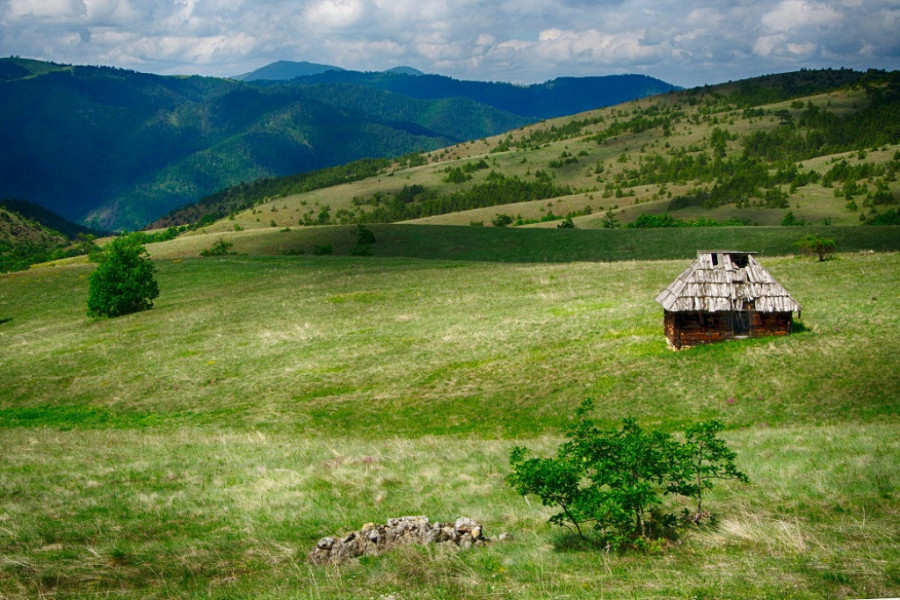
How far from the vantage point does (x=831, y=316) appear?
39.5 meters

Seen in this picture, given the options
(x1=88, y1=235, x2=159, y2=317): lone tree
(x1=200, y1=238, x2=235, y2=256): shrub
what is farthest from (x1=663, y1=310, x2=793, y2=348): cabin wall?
(x1=200, y1=238, x2=235, y2=256): shrub

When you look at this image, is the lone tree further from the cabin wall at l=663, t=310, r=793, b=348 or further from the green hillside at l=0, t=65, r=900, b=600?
the cabin wall at l=663, t=310, r=793, b=348

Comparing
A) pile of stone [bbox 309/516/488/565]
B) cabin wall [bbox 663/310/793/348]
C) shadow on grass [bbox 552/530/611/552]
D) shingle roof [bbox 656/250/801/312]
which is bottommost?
cabin wall [bbox 663/310/793/348]

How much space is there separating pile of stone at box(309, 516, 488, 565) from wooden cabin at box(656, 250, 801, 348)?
2659 cm

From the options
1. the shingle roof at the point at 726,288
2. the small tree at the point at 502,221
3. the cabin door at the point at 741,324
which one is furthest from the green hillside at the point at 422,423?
the small tree at the point at 502,221

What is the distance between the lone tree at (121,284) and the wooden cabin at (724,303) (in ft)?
175

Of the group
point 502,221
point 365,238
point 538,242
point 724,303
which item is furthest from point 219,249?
point 724,303

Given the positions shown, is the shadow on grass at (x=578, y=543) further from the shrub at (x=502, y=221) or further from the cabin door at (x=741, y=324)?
the shrub at (x=502, y=221)

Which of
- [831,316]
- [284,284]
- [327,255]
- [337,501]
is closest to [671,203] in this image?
[327,255]

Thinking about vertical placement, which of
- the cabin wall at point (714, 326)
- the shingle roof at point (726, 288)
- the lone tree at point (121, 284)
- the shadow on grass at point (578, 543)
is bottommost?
the cabin wall at point (714, 326)

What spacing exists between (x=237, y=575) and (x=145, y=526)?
4.93 meters

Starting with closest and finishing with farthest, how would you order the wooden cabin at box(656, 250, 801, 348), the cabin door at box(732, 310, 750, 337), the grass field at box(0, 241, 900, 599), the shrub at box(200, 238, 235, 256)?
the grass field at box(0, 241, 900, 599) < the wooden cabin at box(656, 250, 801, 348) < the cabin door at box(732, 310, 750, 337) < the shrub at box(200, 238, 235, 256)

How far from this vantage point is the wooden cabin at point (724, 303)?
121 feet

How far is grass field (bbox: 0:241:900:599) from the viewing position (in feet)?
38.5
